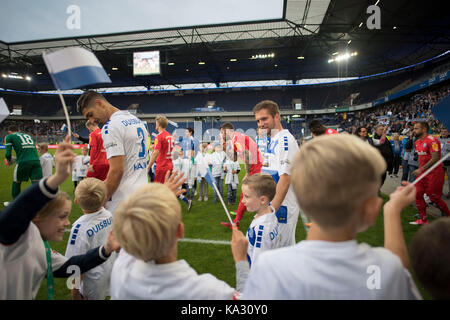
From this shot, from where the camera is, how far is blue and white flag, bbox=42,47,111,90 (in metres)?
1.57

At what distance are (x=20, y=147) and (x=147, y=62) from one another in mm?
23476

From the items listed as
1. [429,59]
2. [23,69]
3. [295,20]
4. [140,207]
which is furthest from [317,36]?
[23,69]

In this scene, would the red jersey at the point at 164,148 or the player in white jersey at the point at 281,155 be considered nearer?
the player in white jersey at the point at 281,155

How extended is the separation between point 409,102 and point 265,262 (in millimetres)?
34540

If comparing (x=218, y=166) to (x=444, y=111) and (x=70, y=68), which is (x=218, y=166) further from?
(x=70, y=68)

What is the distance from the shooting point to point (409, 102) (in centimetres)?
2714

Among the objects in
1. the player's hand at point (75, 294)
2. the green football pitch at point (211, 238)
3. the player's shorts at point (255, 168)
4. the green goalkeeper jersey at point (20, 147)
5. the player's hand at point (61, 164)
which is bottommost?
the green football pitch at point (211, 238)

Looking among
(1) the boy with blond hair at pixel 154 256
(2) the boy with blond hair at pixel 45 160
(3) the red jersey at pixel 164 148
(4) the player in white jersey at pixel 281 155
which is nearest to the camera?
(1) the boy with blond hair at pixel 154 256

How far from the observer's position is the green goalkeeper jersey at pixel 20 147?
6.02 meters

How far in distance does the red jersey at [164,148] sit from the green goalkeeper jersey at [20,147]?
359 centimetres

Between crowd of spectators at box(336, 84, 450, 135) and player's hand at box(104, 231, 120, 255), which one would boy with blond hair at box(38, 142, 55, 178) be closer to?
player's hand at box(104, 231, 120, 255)

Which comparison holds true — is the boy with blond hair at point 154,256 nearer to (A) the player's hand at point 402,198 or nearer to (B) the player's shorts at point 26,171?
(A) the player's hand at point 402,198

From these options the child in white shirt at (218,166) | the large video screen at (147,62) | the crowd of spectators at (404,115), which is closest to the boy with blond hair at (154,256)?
the child in white shirt at (218,166)
